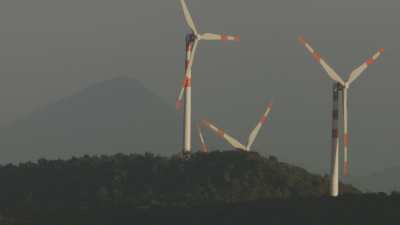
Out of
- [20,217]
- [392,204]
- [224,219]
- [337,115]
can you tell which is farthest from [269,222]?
[20,217]

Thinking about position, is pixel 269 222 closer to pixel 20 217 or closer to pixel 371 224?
pixel 371 224

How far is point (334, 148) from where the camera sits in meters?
178

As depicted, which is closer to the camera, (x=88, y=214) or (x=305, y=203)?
(x=305, y=203)

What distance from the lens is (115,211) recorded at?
573ft

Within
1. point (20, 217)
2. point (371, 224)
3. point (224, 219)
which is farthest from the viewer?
→ point (20, 217)

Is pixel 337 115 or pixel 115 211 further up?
pixel 337 115

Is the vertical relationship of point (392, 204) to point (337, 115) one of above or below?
below

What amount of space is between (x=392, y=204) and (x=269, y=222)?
1652 centimetres

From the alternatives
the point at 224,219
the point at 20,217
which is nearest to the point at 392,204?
the point at 224,219

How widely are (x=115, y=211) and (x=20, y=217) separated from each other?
13488 mm

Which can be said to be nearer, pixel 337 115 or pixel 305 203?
pixel 305 203

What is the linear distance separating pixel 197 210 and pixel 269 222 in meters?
15.4

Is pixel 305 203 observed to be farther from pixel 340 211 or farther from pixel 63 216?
pixel 63 216

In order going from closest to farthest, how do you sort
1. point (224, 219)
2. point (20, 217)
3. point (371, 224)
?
point (371, 224)
point (224, 219)
point (20, 217)
